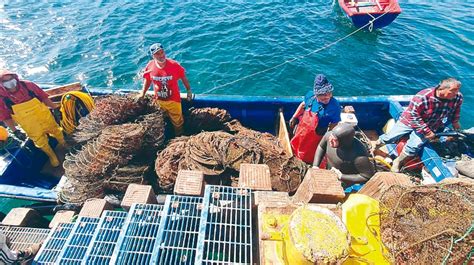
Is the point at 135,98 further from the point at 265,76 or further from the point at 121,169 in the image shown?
the point at 265,76

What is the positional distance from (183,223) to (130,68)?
8.57 meters

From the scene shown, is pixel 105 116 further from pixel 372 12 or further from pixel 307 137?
pixel 372 12

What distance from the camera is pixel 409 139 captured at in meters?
4.92

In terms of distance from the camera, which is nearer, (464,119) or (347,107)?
(347,107)

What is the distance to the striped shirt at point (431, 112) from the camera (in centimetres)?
442

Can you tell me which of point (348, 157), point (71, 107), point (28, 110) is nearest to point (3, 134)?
point (28, 110)

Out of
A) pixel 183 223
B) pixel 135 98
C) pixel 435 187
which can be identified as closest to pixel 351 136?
pixel 435 187

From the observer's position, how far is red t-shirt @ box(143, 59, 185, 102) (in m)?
5.27

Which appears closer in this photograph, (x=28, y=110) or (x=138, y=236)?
(x=138, y=236)

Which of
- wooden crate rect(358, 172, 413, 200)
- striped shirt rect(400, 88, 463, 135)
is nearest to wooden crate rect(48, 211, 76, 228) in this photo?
wooden crate rect(358, 172, 413, 200)

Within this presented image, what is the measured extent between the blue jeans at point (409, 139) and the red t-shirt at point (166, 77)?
4251mm

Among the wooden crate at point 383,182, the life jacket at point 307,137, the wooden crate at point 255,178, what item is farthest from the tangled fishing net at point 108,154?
the wooden crate at point 383,182

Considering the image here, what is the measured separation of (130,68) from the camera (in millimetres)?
10016

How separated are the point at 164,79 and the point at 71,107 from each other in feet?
7.62
